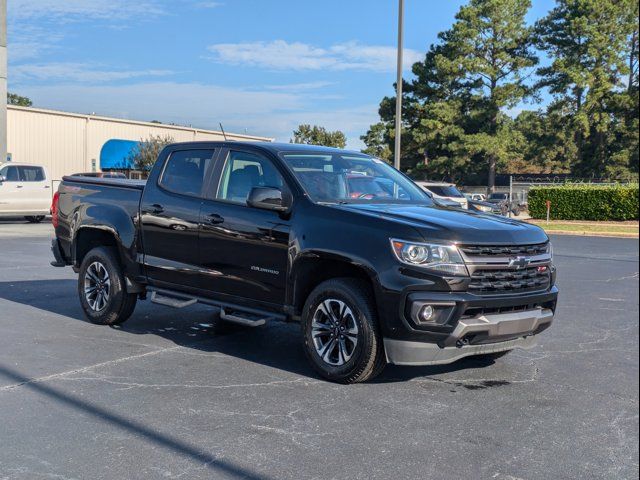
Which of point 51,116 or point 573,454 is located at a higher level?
point 51,116

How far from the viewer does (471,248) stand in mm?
5355

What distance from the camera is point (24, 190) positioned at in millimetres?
23969

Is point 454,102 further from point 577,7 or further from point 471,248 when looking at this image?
point 471,248

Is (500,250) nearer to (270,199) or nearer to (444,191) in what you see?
(270,199)

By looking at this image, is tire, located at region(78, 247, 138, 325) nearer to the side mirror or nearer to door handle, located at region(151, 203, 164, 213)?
door handle, located at region(151, 203, 164, 213)

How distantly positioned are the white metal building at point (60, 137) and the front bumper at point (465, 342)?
35695 millimetres

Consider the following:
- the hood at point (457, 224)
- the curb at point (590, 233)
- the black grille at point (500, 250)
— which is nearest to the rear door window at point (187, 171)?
the hood at point (457, 224)

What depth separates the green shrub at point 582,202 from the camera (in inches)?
1100

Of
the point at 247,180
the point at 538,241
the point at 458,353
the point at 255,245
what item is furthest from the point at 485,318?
the point at 247,180

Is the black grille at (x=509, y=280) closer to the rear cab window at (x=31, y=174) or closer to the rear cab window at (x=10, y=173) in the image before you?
the rear cab window at (x=10, y=173)

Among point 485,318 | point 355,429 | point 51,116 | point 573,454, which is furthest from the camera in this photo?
point 51,116

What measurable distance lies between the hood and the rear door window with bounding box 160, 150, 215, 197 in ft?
5.67

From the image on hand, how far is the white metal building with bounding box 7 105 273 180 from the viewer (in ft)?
132

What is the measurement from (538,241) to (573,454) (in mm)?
1956
